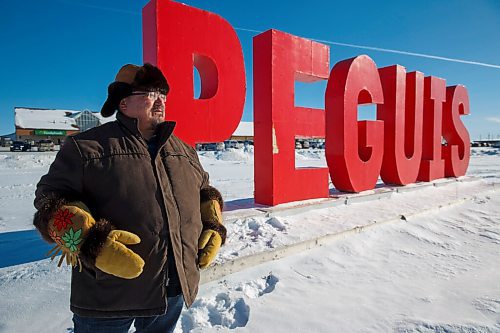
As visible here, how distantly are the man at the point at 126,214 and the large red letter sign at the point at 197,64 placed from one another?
2.40 meters

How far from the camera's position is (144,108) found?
4.83 ft

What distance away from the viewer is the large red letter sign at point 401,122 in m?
6.73

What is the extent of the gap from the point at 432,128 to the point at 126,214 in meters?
8.76

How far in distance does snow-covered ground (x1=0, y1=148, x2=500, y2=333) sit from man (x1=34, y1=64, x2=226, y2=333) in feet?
3.02

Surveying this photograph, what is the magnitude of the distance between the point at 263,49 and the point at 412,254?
11.8 feet

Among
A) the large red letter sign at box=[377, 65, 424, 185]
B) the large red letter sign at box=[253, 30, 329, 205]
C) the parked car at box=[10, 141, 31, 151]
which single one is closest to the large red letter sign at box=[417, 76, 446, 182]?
the large red letter sign at box=[377, 65, 424, 185]

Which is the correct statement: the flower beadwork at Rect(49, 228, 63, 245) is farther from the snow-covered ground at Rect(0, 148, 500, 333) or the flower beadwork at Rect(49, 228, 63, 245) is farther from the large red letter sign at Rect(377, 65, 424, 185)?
the large red letter sign at Rect(377, 65, 424, 185)

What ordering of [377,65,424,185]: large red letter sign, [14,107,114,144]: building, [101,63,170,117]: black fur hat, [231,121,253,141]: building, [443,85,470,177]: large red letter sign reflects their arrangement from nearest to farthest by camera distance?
[101,63,170,117]: black fur hat < [377,65,424,185]: large red letter sign < [443,85,470,177]: large red letter sign < [14,107,114,144]: building < [231,121,253,141]: building

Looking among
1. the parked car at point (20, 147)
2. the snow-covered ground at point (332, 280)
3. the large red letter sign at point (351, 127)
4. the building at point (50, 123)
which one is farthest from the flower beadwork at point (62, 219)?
the building at point (50, 123)

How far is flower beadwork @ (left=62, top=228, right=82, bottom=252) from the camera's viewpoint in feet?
3.89

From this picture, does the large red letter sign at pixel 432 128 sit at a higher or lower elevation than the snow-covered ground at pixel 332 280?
higher

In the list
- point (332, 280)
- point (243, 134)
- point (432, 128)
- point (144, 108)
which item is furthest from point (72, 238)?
point (243, 134)

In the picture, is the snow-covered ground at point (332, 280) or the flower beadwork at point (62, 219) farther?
the snow-covered ground at point (332, 280)

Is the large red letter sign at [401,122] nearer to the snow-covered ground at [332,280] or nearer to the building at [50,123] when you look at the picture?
the snow-covered ground at [332,280]
